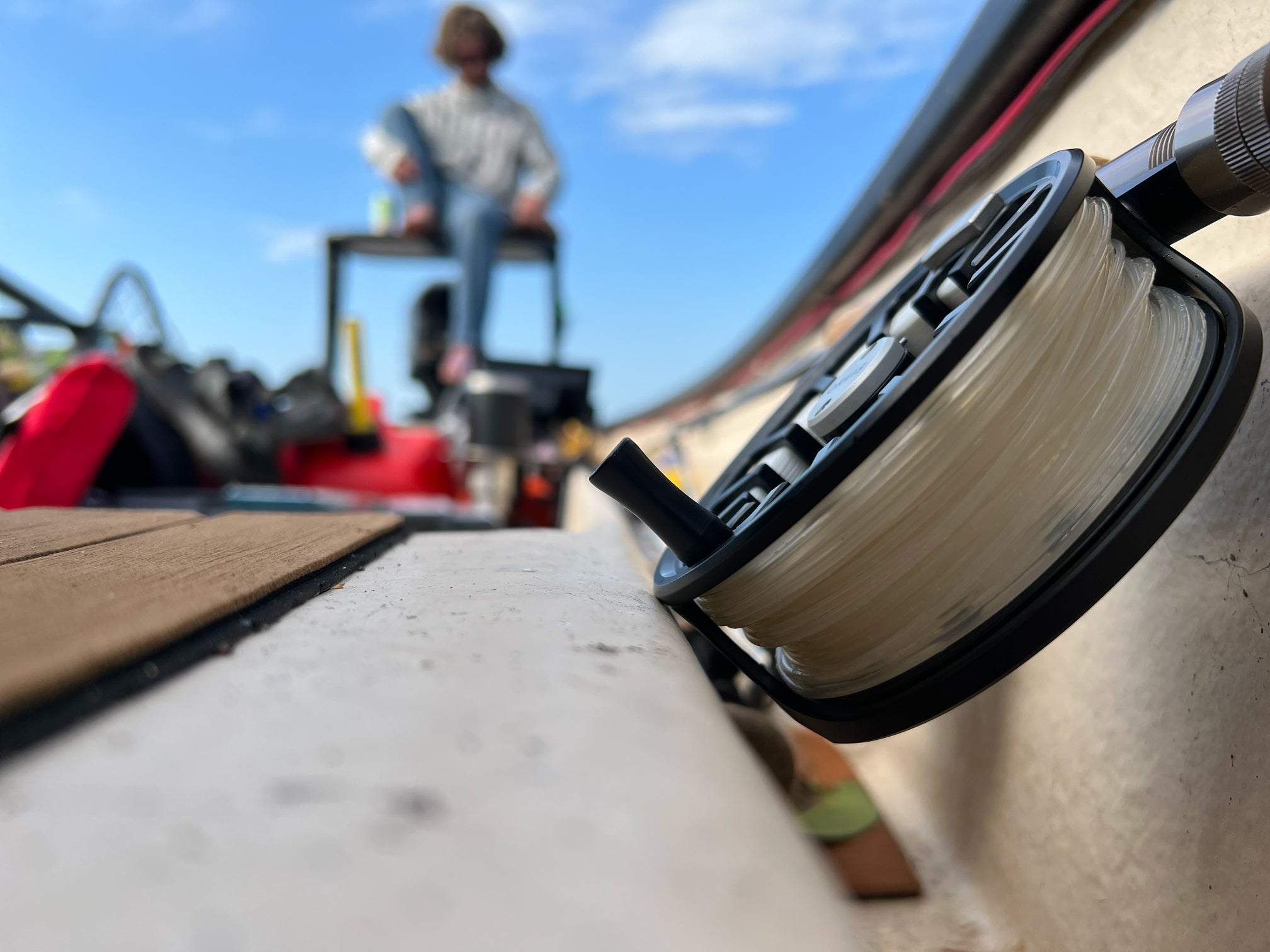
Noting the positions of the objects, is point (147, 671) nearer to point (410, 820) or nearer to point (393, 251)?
point (410, 820)

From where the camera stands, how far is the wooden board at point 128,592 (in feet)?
0.76

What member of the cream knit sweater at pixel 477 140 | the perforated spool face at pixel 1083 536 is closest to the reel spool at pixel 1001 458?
the perforated spool face at pixel 1083 536

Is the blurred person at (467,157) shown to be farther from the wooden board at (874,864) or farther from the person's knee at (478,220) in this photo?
the wooden board at (874,864)

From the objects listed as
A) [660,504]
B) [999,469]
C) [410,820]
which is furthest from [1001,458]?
[410,820]

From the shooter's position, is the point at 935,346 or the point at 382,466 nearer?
the point at 935,346

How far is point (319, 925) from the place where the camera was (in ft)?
0.50

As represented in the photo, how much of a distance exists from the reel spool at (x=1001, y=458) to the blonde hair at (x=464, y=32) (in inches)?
119

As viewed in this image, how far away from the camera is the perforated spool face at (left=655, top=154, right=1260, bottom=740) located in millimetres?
308

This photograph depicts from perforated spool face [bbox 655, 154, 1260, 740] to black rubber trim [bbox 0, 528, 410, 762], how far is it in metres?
0.18

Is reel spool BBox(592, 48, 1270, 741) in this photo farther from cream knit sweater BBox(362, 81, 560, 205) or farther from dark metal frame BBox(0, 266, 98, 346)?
cream knit sweater BBox(362, 81, 560, 205)

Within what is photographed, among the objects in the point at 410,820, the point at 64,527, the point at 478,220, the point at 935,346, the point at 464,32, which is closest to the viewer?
the point at 410,820

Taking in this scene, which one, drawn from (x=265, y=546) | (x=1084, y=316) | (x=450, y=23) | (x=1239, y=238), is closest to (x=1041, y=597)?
(x=1084, y=316)

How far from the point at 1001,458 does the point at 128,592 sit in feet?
1.27

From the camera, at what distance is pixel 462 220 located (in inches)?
109
